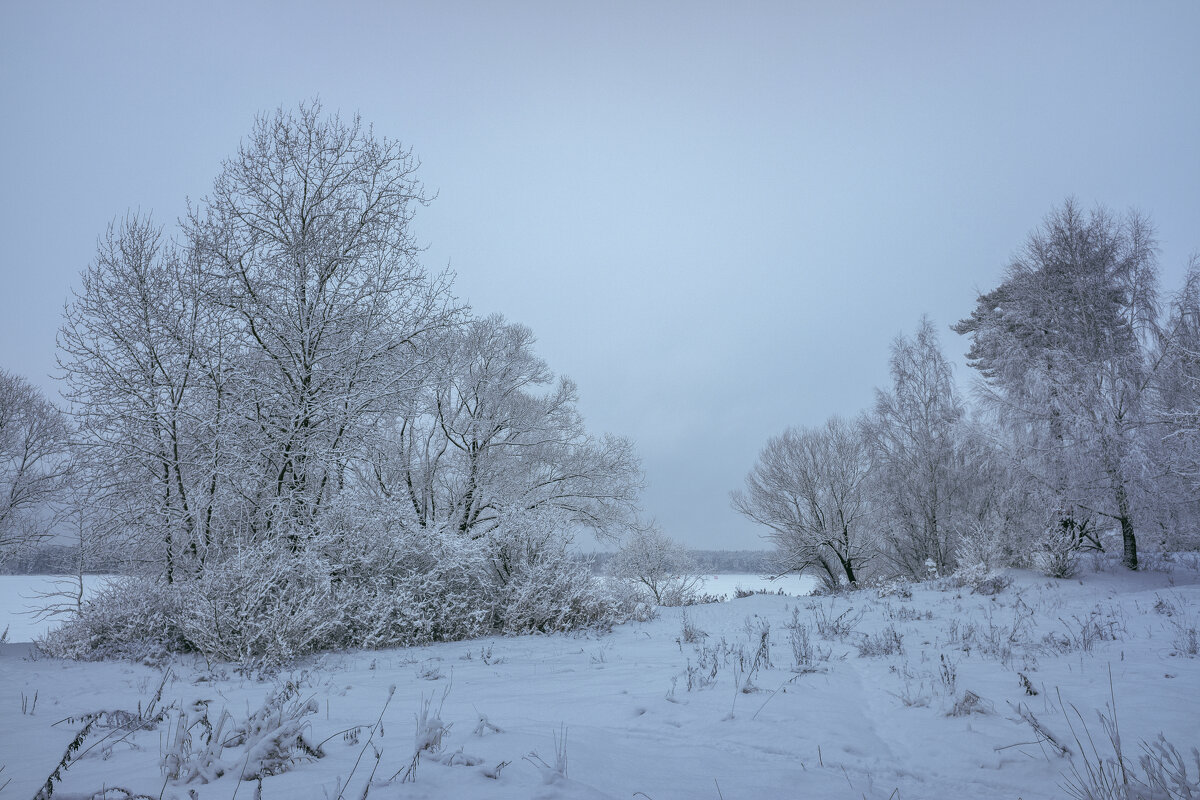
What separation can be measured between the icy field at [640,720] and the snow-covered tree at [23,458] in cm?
1251

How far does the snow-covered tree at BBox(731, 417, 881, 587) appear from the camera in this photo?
2394cm

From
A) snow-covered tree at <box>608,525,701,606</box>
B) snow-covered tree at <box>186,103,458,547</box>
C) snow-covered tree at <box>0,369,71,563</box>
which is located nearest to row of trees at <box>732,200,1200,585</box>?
snow-covered tree at <box>608,525,701,606</box>

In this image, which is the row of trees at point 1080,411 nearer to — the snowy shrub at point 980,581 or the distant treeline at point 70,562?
the snowy shrub at point 980,581

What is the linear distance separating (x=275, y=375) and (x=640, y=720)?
30.1 ft

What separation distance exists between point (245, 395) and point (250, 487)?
65.0 inches

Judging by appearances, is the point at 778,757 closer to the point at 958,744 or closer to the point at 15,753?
the point at 958,744

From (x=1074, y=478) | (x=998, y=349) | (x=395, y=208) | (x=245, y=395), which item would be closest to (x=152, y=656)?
(x=245, y=395)

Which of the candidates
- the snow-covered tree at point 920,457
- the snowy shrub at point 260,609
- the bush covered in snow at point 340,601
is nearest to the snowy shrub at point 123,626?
the bush covered in snow at point 340,601

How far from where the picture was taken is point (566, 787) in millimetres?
2137

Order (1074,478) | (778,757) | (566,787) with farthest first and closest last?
1. (1074,478)
2. (778,757)
3. (566,787)

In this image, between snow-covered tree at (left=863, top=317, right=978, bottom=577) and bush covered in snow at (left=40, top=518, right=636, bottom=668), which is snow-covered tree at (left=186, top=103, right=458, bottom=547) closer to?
bush covered in snow at (left=40, top=518, right=636, bottom=668)

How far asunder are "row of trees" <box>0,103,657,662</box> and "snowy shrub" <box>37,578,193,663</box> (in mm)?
450

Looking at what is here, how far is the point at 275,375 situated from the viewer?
977 centimetres

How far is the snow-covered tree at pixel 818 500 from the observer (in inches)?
942
